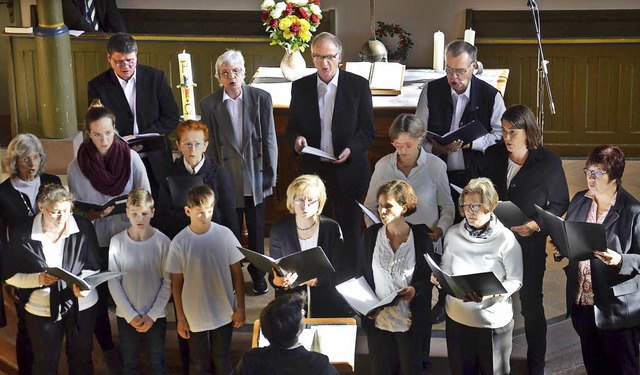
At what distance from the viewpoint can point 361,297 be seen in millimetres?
5199

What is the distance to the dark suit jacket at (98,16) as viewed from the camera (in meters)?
10.5

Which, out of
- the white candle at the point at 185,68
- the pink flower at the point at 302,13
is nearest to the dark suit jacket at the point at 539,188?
the white candle at the point at 185,68

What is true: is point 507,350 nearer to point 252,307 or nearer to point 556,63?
point 252,307

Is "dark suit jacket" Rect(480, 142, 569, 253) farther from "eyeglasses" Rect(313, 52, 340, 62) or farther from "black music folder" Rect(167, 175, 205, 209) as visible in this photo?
"black music folder" Rect(167, 175, 205, 209)

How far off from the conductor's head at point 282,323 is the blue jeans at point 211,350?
4.54 ft

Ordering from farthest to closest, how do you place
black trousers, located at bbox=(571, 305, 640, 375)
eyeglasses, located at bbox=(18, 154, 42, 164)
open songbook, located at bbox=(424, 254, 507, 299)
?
eyeglasses, located at bbox=(18, 154, 42, 164) < black trousers, located at bbox=(571, 305, 640, 375) < open songbook, located at bbox=(424, 254, 507, 299)

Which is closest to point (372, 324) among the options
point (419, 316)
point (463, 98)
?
point (419, 316)

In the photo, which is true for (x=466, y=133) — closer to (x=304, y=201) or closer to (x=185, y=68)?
(x=304, y=201)

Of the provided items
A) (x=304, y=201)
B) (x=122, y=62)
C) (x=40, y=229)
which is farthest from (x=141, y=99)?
(x=304, y=201)

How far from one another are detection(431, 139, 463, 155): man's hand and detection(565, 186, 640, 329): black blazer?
854 mm

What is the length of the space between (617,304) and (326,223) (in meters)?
1.41

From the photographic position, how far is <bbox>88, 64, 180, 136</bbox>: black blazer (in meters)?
6.36

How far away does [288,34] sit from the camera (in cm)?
749

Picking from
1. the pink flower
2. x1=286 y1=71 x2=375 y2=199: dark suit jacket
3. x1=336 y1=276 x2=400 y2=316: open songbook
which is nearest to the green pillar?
the pink flower
